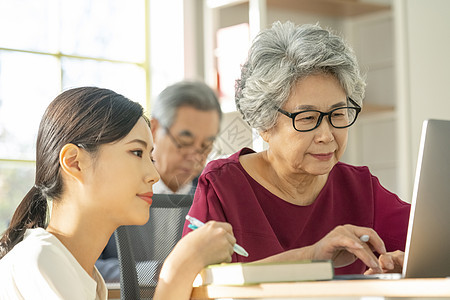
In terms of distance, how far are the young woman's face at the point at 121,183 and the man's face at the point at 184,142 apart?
56.7 inches

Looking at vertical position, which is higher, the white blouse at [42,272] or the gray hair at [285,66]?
the gray hair at [285,66]

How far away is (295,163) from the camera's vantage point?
5.49ft

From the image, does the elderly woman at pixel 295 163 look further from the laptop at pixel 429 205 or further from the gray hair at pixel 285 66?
the laptop at pixel 429 205

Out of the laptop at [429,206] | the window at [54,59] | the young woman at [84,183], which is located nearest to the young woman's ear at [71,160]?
the young woman at [84,183]

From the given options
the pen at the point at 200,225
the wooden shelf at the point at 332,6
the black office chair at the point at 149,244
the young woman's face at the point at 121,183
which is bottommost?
the black office chair at the point at 149,244

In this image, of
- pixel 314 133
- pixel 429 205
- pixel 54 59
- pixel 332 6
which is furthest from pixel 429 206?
pixel 332 6

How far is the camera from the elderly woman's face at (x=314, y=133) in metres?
1.63

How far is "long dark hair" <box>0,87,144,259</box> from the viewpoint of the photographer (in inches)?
54.2

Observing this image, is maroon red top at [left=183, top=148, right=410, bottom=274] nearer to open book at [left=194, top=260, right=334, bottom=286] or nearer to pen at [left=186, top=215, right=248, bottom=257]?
pen at [left=186, top=215, right=248, bottom=257]

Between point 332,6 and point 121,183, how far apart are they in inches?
137

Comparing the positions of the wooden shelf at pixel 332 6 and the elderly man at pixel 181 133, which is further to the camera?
the wooden shelf at pixel 332 6

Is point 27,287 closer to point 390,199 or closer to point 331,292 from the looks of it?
point 331,292

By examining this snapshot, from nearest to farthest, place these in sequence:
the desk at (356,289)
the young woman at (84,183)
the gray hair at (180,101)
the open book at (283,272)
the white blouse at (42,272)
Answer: the desk at (356,289) < the open book at (283,272) < the white blouse at (42,272) < the young woman at (84,183) < the gray hair at (180,101)

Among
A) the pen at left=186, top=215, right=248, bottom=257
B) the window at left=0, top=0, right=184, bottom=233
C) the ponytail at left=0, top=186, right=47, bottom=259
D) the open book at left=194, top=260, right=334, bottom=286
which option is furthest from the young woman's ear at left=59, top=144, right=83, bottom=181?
the window at left=0, top=0, right=184, bottom=233
